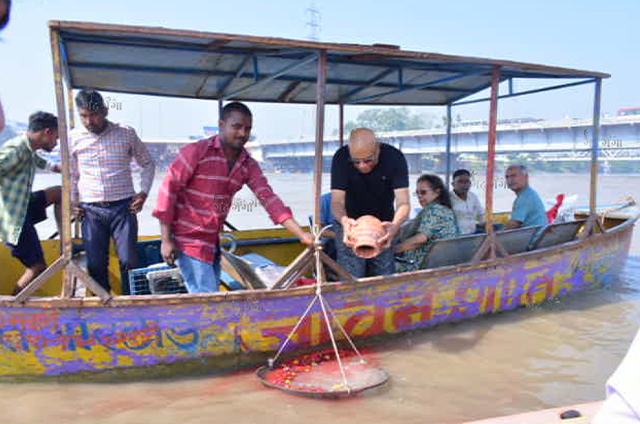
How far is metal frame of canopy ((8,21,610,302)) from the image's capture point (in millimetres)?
3092

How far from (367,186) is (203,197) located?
132cm

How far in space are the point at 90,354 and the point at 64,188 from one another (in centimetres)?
111

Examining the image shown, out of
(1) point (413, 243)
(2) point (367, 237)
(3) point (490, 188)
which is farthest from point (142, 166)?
(3) point (490, 188)

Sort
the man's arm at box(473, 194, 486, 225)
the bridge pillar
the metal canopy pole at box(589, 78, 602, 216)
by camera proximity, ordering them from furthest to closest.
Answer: the bridge pillar, the man's arm at box(473, 194, 486, 225), the metal canopy pole at box(589, 78, 602, 216)

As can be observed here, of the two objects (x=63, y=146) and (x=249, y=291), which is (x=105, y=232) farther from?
(x=249, y=291)

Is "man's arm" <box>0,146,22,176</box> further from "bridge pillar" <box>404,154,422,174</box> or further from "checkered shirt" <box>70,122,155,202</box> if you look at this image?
"bridge pillar" <box>404,154,422,174</box>

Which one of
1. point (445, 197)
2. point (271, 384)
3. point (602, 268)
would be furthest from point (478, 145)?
point (271, 384)

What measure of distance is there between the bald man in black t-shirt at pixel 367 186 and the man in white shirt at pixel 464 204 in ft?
5.11

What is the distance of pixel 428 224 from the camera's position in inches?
175

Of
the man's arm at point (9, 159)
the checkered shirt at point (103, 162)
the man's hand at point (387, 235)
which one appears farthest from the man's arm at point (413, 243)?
the man's arm at point (9, 159)

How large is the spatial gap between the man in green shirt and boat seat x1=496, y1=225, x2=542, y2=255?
4077 mm

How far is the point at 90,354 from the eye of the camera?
325cm

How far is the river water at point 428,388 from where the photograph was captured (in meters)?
3.26

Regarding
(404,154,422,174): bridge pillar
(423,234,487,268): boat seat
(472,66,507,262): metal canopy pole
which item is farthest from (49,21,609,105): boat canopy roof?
(404,154,422,174): bridge pillar
